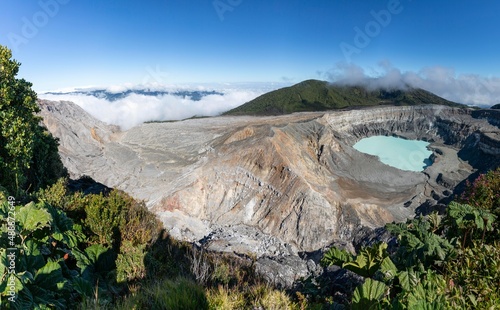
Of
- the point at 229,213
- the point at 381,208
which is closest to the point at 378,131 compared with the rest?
the point at 381,208

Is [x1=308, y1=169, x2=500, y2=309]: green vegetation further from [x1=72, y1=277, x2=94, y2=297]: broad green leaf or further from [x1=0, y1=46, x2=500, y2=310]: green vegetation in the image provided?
[x1=72, y1=277, x2=94, y2=297]: broad green leaf

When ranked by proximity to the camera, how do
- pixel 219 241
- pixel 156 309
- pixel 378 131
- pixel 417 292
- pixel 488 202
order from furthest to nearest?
pixel 378 131, pixel 219 241, pixel 488 202, pixel 156 309, pixel 417 292

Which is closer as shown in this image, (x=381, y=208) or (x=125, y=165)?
(x=381, y=208)

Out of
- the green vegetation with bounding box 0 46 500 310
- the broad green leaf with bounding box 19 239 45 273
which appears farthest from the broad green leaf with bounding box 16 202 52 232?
the broad green leaf with bounding box 19 239 45 273

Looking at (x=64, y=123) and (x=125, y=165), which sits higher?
(x=64, y=123)

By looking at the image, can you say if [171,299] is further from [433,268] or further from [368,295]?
[433,268]

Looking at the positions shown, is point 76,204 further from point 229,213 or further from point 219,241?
point 229,213

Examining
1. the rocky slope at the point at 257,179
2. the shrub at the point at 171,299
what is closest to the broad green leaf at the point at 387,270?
the shrub at the point at 171,299
